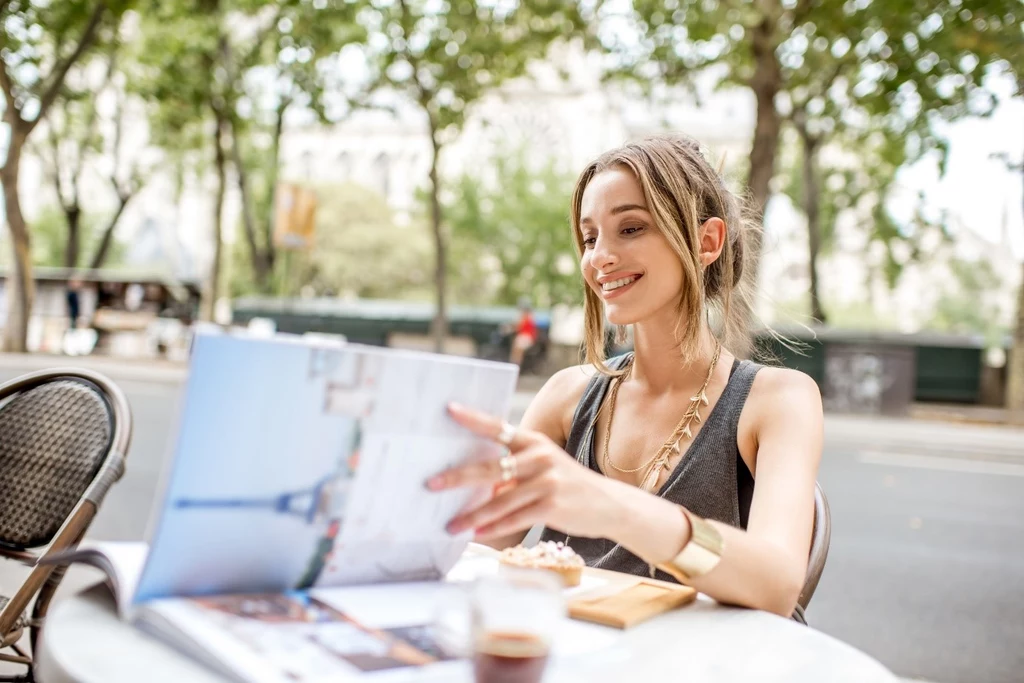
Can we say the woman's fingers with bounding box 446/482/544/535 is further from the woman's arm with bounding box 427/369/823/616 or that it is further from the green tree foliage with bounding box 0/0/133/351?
the green tree foliage with bounding box 0/0/133/351

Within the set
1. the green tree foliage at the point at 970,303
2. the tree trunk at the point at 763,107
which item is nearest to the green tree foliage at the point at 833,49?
the tree trunk at the point at 763,107

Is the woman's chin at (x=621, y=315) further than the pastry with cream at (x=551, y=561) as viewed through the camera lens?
Yes

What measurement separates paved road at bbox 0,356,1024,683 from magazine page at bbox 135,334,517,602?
1.51 m

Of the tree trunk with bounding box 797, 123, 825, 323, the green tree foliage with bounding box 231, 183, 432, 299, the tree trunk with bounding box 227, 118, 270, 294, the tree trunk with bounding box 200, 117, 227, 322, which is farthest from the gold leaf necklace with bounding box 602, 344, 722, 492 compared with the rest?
the green tree foliage with bounding box 231, 183, 432, 299

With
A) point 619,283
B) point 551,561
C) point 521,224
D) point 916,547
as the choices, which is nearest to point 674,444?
point 619,283

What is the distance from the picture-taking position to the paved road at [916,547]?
474 cm

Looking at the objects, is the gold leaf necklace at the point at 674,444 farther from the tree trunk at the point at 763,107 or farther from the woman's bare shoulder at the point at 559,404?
the tree trunk at the point at 763,107

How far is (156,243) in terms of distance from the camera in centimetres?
5516

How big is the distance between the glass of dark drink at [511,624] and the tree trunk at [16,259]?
17560mm

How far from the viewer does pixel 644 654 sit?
48.3 inches

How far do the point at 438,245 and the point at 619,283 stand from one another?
17.2 m

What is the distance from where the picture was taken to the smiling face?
199cm

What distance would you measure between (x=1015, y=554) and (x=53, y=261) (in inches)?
1705

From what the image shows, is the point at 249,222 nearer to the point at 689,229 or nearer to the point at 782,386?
the point at 689,229
